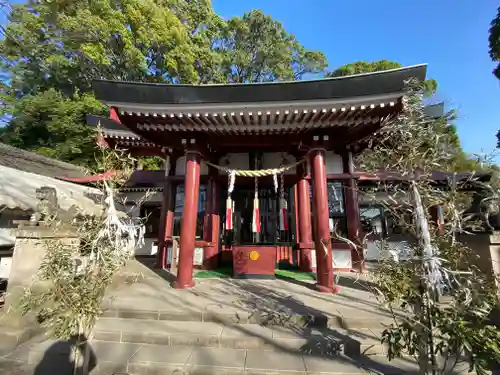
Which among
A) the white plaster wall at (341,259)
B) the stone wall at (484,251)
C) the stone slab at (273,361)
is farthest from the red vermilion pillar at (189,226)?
the stone wall at (484,251)

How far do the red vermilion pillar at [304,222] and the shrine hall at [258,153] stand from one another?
3cm

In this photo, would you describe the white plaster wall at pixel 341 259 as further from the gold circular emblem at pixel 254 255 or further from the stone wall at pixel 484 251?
the stone wall at pixel 484 251

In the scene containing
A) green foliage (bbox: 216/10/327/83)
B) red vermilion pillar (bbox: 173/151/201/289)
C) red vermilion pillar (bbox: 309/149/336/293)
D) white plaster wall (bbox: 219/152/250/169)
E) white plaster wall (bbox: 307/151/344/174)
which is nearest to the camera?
red vermilion pillar (bbox: 309/149/336/293)

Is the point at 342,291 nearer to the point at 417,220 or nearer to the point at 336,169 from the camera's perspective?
the point at 417,220

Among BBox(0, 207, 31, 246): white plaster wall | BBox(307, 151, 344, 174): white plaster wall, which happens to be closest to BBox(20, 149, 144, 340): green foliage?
BBox(0, 207, 31, 246): white plaster wall

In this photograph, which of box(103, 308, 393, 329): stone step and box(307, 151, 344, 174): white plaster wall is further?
box(307, 151, 344, 174): white plaster wall

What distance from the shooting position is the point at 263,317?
3.70 m

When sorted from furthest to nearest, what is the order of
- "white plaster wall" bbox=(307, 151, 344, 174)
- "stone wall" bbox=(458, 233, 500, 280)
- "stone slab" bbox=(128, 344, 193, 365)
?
"white plaster wall" bbox=(307, 151, 344, 174) → "stone wall" bbox=(458, 233, 500, 280) → "stone slab" bbox=(128, 344, 193, 365)

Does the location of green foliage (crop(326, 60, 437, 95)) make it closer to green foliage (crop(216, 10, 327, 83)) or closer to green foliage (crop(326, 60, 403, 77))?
green foliage (crop(326, 60, 403, 77))

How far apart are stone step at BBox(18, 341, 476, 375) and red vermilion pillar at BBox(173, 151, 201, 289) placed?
1.87 metres

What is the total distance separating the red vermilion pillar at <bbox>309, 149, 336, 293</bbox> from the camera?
192 inches

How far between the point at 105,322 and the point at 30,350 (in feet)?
2.96

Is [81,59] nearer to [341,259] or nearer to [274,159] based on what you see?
[274,159]

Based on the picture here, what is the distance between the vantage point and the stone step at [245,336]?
3.15 meters
